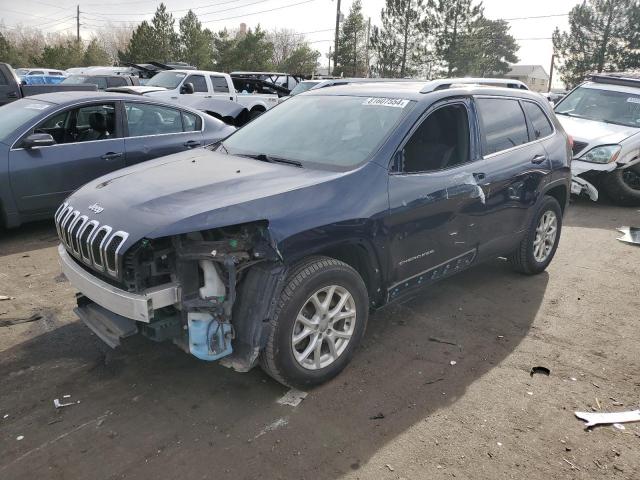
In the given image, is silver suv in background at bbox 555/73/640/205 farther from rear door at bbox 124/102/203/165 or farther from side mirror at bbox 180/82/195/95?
side mirror at bbox 180/82/195/95

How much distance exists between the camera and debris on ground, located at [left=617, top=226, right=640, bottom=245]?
6688 millimetres

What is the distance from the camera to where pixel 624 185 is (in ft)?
27.8

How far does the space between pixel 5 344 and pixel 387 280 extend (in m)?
2.70

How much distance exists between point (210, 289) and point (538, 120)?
369 cm

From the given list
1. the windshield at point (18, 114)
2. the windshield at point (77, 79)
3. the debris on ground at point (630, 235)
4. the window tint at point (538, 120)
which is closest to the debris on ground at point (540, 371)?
the window tint at point (538, 120)

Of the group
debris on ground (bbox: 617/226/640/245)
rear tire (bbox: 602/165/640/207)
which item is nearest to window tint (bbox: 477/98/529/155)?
debris on ground (bbox: 617/226/640/245)

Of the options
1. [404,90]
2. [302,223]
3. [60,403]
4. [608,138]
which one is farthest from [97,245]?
[608,138]

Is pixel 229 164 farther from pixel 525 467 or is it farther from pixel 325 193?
pixel 525 467

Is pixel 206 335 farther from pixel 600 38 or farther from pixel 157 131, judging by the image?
pixel 600 38

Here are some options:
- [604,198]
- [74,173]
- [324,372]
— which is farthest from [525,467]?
[604,198]

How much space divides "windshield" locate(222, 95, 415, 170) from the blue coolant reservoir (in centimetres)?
126

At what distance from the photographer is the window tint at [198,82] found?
1500 cm

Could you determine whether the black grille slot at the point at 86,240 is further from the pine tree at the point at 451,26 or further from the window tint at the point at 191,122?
the pine tree at the point at 451,26

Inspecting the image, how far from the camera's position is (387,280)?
3527mm
